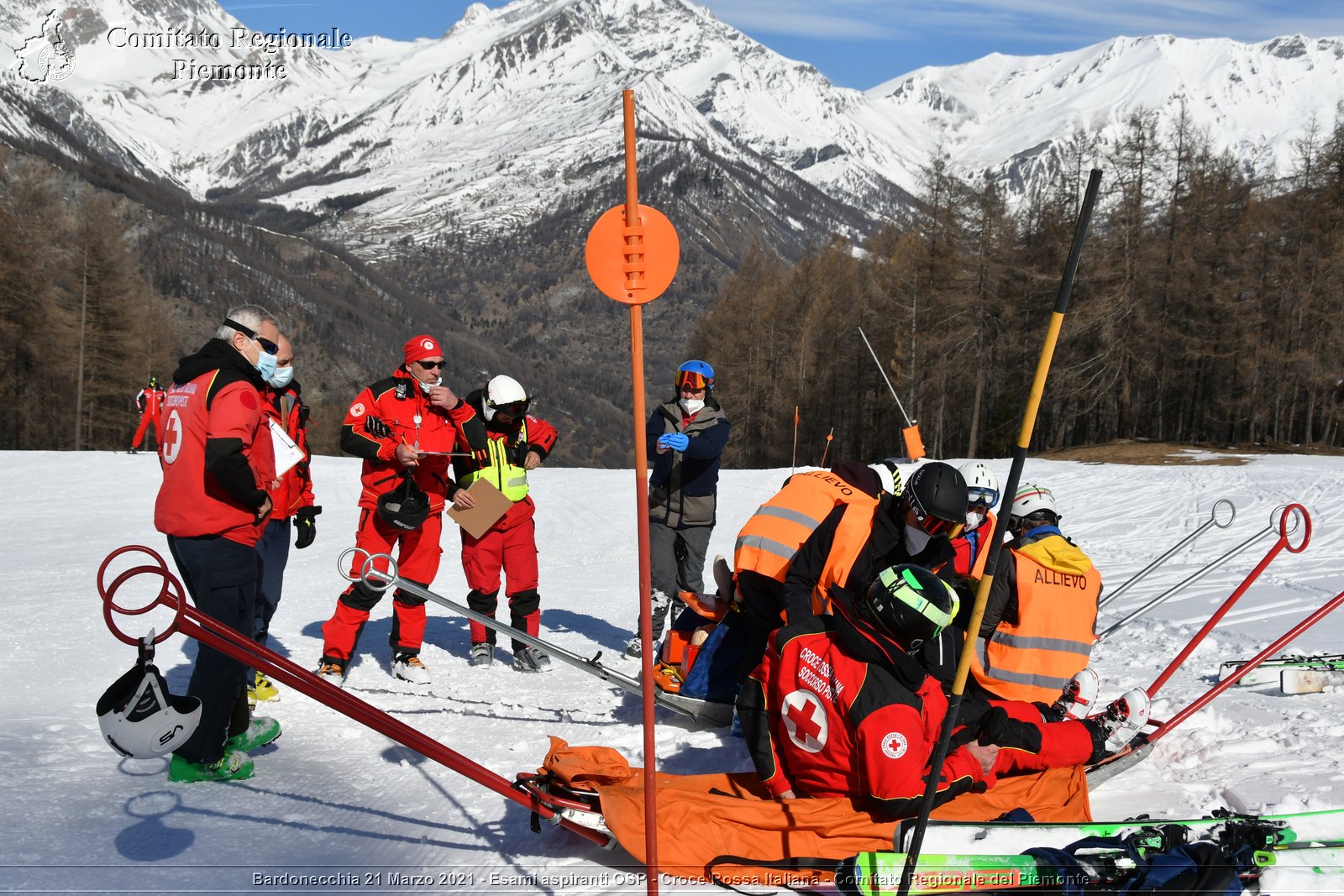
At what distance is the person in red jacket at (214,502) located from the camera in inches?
153

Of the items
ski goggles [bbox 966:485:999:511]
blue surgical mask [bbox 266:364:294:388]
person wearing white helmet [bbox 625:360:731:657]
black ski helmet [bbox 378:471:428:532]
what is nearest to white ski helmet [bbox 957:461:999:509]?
ski goggles [bbox 966:485:999:511]

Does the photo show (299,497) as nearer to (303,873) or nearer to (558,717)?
(558,717)

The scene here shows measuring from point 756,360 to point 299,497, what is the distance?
43.4m

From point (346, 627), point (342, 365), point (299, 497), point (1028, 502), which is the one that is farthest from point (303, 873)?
point (342, 365)

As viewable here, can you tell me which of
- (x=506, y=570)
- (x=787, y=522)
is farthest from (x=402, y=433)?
(x=787, y=522)

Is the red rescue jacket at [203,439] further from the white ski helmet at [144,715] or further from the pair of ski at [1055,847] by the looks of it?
the pair of ski at [1055,847]

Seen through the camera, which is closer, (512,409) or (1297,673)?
(1297,673)

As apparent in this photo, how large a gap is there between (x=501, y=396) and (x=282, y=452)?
1797mm

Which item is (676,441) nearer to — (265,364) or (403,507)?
(403,507)

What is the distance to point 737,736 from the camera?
4.84m

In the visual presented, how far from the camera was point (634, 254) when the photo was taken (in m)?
3.13

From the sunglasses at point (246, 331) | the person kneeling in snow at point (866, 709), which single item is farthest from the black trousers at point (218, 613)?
the person kneeling in snow at point (866, 709)

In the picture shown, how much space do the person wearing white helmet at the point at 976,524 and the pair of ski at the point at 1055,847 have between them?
186 cm

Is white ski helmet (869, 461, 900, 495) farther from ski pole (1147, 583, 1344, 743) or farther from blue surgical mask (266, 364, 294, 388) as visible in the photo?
blue surgical mask (266, 364, 294, 388)
